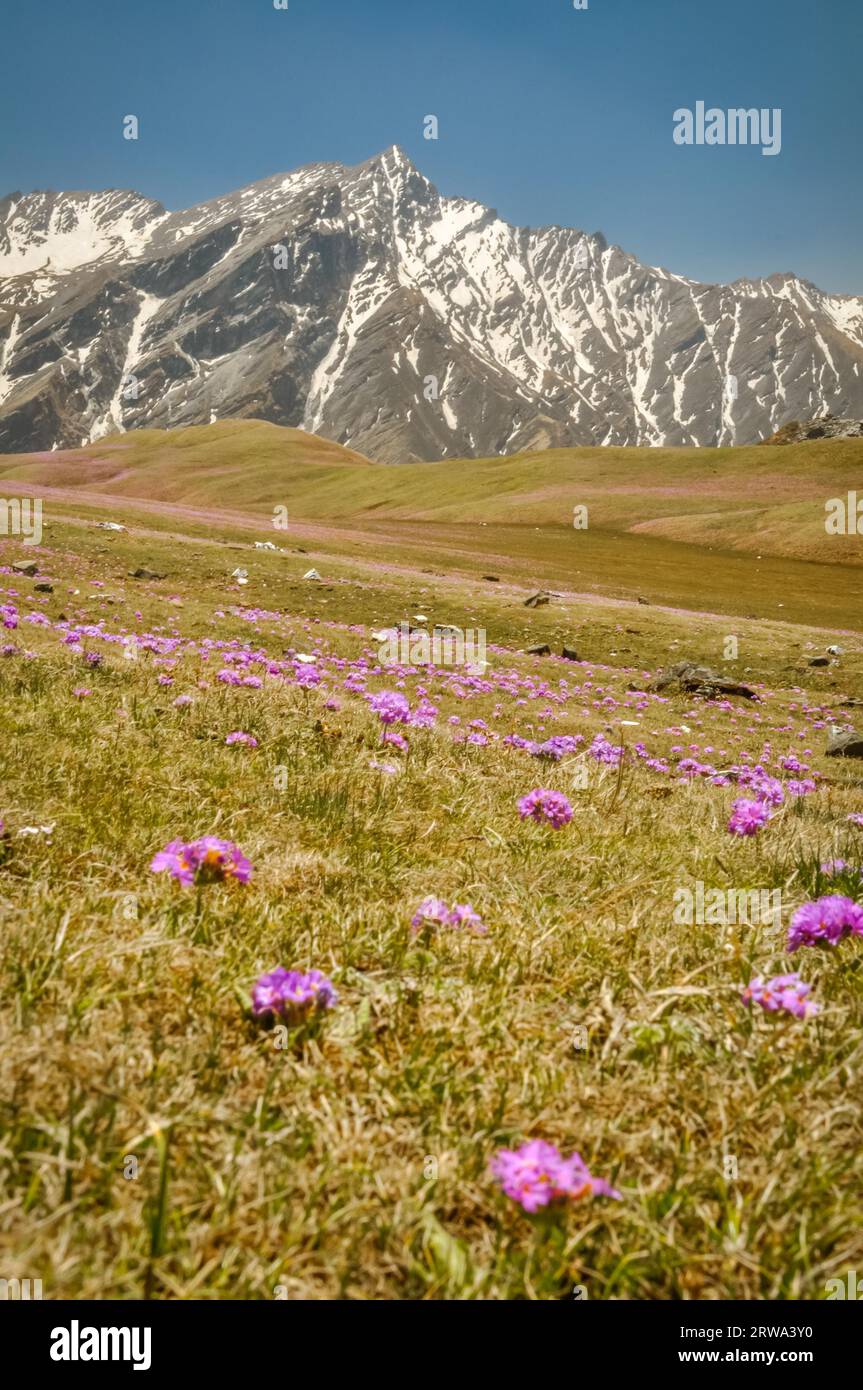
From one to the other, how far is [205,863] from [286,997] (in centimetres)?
93

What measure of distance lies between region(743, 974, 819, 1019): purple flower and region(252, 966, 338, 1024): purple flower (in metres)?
1.53

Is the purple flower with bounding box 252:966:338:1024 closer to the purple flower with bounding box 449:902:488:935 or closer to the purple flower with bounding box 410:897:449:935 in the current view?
the purple flower with bounding box 410:897:449:935

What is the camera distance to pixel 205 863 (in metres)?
3.04

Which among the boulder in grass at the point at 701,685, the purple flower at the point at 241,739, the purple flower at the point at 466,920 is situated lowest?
the purple flower at the point at 466,920

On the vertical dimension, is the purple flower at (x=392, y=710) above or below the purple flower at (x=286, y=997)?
above

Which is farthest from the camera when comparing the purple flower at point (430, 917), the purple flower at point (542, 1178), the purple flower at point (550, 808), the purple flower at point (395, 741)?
the purple flower at point (395, 741)

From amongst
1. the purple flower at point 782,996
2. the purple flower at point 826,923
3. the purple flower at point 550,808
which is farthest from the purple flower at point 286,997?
the purple flower at point 550,808

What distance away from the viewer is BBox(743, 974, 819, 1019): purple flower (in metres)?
2.42

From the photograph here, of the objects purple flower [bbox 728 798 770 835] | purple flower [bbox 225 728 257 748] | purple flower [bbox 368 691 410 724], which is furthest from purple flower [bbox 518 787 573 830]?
purple flower [bbox 368 691 410 724]

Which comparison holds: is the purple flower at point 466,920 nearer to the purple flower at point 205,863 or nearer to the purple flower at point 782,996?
the purple flower at point 205,863

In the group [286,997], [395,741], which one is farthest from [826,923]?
[395,741]

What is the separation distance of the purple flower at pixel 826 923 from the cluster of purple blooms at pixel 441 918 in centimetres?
131

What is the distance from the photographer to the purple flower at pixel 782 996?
7.95ft

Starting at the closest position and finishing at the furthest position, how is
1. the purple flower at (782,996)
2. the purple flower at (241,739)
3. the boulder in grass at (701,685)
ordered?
the purple flower at (782,996) < the purple flower at (241,739) < the boulder in grass at (701,685)
